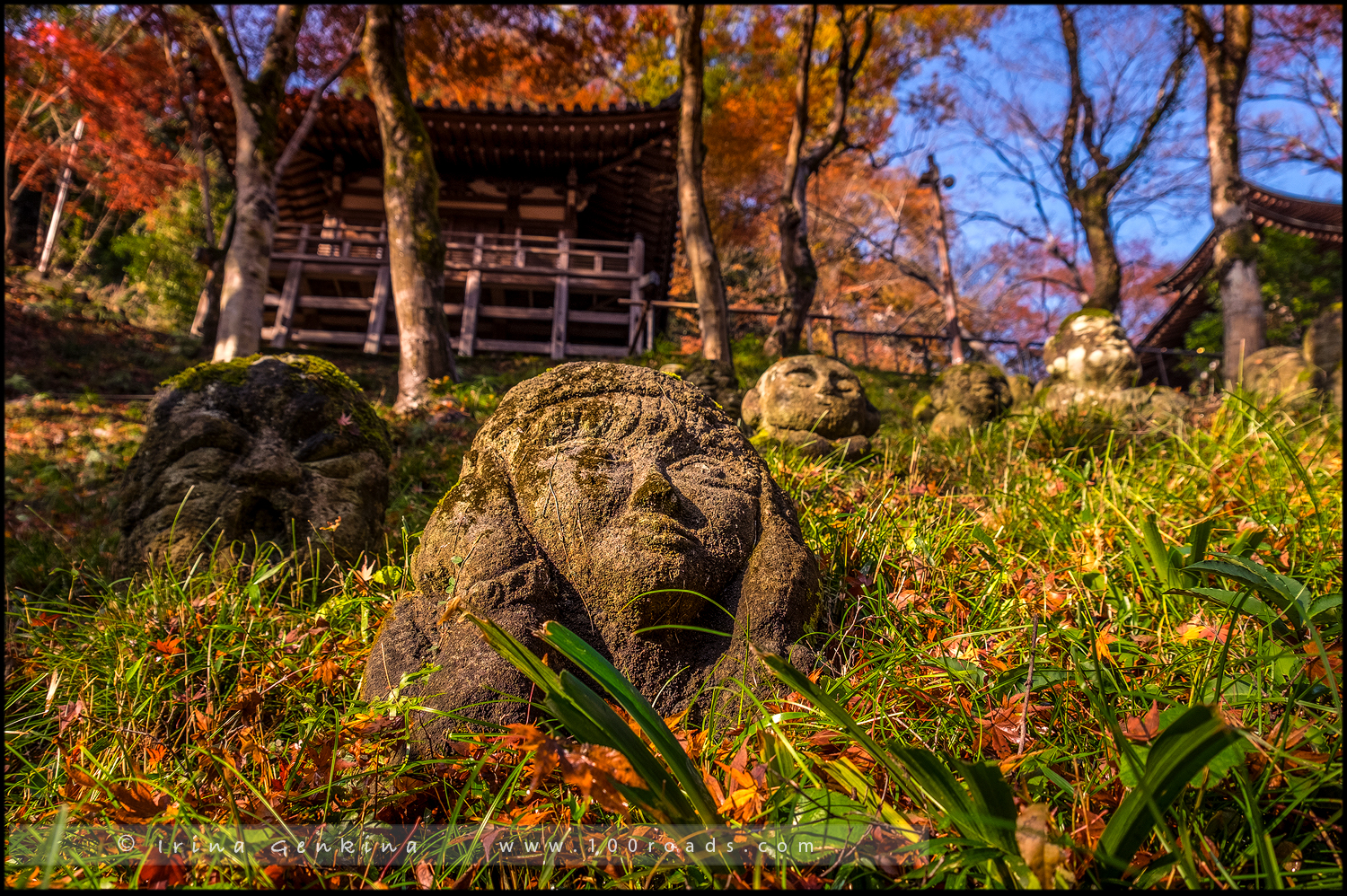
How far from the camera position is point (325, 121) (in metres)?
11.3

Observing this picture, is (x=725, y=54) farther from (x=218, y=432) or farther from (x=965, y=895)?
(x=965, y=895)

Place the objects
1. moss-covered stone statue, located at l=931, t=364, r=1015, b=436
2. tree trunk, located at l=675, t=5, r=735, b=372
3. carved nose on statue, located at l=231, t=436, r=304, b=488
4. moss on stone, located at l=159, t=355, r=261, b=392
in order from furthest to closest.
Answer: tree trunk, located at l=675, t=5, r=735, b=372 < moss-covered stone statue, located at l=931, t=364, r=1015, b=436 < moss on stone, located at l=159, t=355, r=261, b=392 < carved nose on statue, located at l=231, t=436, r=304, b=488

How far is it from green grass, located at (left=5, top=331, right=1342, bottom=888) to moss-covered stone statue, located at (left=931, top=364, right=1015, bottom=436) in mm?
2167

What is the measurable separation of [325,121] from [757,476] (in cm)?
1327

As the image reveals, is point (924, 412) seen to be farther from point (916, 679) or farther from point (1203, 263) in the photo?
point (1203, 263)

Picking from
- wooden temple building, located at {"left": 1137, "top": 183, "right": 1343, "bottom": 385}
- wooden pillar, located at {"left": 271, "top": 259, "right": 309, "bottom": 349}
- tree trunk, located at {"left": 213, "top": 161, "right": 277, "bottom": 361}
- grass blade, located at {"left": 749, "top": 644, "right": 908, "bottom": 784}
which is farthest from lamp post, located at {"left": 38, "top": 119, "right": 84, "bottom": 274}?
wooden temple building, located at {"left": 1137, "top": 183, "right": 1343, "bottom": 385}

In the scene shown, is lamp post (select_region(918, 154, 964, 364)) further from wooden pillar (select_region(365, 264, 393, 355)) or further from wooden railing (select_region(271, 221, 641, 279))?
wooden pillar (select_region(365, 264, 393, 355))

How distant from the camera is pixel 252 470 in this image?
8.77 feet

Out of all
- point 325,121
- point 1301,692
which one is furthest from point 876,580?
point 325,121

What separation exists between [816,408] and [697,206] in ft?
14.7

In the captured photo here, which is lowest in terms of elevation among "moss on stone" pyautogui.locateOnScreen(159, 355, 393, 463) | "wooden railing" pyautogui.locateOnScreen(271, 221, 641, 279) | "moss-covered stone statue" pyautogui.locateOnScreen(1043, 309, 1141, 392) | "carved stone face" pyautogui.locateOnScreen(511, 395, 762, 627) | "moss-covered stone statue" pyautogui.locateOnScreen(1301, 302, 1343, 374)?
"carved stone face" pyautogui.locateOnScreen(511, 395, 762, 627)

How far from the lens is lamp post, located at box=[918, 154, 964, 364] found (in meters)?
14.1

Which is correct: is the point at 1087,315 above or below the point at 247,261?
below

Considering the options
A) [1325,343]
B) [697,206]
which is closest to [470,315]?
[697,206]
